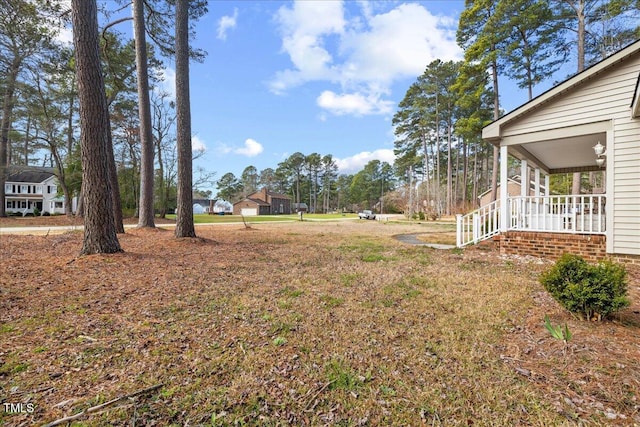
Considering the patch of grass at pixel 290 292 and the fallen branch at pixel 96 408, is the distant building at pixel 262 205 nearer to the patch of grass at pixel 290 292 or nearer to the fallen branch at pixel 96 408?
the patch of grass at pixel 290 292

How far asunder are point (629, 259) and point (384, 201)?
48642 millimetres

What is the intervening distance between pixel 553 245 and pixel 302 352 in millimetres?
6871

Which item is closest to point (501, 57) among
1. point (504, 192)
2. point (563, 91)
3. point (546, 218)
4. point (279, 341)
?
point (563, 91)

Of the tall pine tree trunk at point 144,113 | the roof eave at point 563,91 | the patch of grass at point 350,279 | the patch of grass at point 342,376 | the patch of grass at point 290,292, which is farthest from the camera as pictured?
the tall pine tree trunk at point 144,113

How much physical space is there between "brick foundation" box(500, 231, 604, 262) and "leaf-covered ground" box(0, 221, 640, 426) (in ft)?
5.99

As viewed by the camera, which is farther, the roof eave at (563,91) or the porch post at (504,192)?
the porch post at (504,192)

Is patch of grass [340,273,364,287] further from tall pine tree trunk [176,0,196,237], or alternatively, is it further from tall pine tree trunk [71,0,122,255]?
tall pine tree trunk [176,0,196,237]

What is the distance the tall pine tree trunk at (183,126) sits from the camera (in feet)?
25.6

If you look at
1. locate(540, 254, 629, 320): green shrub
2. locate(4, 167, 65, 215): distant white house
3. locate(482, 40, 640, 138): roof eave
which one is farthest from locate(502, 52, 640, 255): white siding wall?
locate(4, 167, 65, 215): distant white house

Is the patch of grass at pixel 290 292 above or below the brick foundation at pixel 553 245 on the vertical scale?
below

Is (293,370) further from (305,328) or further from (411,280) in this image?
(411,280)

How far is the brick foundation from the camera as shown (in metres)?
5.91

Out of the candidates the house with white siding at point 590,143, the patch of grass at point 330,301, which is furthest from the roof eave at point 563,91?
the patch of grass at point 330,301

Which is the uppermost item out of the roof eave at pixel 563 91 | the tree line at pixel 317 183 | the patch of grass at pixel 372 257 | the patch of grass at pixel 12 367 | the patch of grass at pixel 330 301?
the tree line at pixel 317 183
